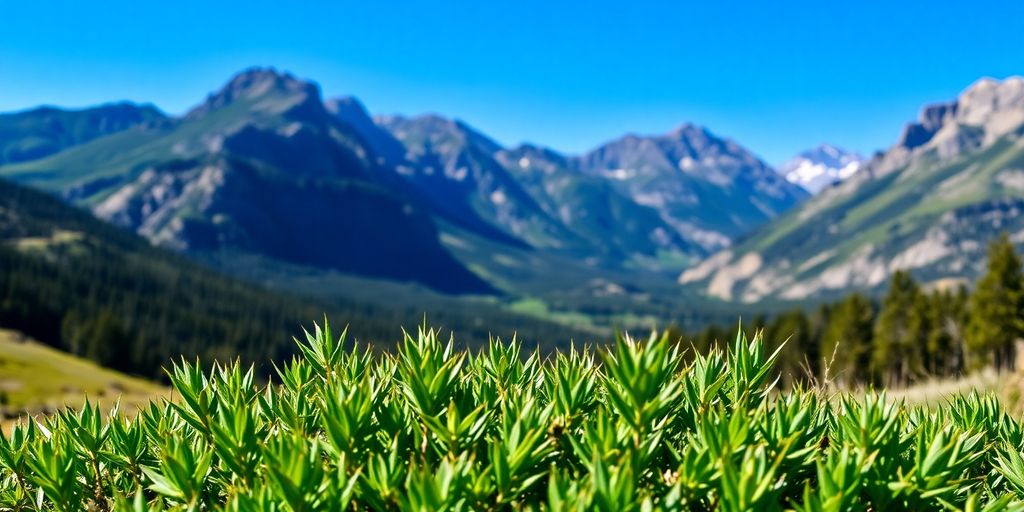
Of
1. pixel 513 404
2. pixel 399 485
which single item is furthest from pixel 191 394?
pixel 513 404

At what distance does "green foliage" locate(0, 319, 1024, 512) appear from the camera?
2.35m

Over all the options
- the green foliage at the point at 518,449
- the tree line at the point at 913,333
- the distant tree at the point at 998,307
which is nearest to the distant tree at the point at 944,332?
the tree line at the point at 913,333

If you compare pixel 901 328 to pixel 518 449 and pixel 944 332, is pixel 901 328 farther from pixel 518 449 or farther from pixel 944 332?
pixel 518 449

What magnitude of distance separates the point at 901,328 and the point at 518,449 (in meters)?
95.9

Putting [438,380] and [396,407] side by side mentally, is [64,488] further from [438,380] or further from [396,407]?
[438,380]

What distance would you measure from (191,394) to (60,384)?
271 feet

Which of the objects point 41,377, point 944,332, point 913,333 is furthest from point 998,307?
point 41,377

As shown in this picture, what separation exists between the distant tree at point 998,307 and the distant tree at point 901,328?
26.8ft

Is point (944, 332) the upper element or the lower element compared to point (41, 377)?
upper

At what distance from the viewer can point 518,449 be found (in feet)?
8.20

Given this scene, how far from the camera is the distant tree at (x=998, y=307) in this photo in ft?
222

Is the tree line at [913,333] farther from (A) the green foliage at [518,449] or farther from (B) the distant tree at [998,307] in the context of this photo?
(A) the green foliage at [518,449]

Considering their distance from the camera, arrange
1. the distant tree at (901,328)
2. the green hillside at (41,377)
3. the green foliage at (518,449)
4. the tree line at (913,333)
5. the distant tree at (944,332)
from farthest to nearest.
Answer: the distant tree at (901,328), the distant tree at (944,332), the tree line at (913,333), the green hillside at (41,377), the green foliage at (518,449)

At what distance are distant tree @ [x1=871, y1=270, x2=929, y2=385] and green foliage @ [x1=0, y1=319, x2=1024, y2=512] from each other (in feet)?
291
